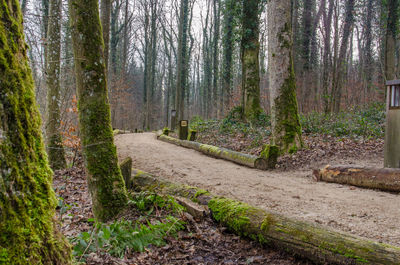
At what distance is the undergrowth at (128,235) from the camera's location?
9.23 feet

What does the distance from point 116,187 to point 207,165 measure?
4163 millimetres

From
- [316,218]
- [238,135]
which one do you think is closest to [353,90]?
[238,135]

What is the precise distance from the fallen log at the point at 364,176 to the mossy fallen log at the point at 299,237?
330 cm

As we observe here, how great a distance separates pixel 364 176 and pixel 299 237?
11.8 feet

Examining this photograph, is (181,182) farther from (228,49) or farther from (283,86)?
(228,49)

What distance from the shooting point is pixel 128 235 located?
309cm

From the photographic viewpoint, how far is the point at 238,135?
12.9 m

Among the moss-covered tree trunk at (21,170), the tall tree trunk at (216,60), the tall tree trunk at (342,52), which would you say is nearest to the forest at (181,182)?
the moss-covered tree trunk at (21,170)

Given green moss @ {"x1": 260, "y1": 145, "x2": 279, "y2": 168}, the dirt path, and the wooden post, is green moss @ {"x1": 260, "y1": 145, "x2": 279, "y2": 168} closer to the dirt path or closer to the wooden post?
the dirt path

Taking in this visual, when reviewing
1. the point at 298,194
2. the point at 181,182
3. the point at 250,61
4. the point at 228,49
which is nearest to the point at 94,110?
the point at 181,182

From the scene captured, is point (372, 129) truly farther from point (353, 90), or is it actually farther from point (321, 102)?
point (353, 90)

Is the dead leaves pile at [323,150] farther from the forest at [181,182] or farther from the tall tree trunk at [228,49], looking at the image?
the tall tree trunk at [228,49]

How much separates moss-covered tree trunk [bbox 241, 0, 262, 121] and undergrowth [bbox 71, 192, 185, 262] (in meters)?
11.4

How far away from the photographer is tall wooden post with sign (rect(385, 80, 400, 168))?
6.23m
